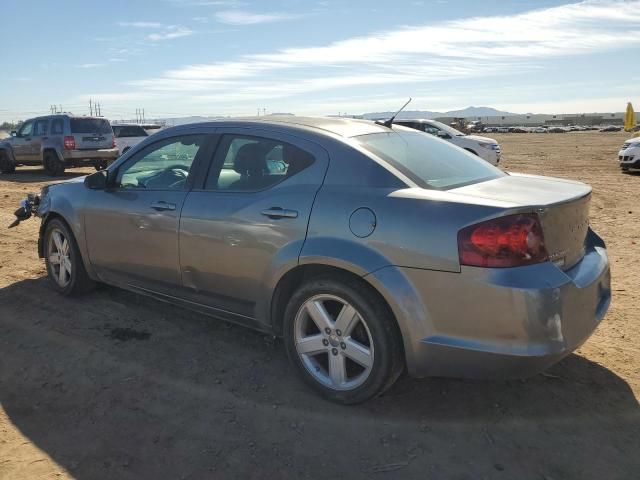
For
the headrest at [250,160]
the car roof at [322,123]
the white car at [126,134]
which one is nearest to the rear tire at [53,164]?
the white car at [126,134]

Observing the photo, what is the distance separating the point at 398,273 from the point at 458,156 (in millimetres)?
1396

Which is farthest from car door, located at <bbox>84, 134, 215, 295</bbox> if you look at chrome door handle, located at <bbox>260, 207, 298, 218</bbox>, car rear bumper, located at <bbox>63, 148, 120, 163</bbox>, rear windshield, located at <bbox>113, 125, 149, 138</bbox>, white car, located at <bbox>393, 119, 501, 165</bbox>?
rear windshield, located at <bbox>113, 125, 149, 138</bbox>

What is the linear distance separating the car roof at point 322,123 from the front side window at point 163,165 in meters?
0.27

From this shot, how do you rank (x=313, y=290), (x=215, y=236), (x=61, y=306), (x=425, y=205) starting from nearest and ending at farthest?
(x=425, y=205)
(x=313, y=290)
(x=215, y=236)
(x=61, y=306)

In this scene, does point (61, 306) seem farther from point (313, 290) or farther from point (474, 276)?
point (474, 276)

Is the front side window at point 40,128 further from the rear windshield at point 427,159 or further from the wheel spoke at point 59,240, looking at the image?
the rear windshield at point 427,159

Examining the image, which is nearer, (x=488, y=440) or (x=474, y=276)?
(x=474, y=276)

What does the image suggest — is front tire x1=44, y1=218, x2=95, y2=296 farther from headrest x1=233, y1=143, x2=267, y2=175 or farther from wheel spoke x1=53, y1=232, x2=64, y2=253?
headrest x1=233, y1=143, x2=267, y2=175

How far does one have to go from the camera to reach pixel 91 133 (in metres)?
17.0

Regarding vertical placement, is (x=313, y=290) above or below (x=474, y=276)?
below

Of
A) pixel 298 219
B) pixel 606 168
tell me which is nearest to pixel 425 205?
pixel 298 219

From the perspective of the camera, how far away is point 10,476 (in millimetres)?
2705

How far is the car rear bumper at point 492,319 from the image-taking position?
270cm

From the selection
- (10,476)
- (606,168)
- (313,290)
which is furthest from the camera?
(606,168)
